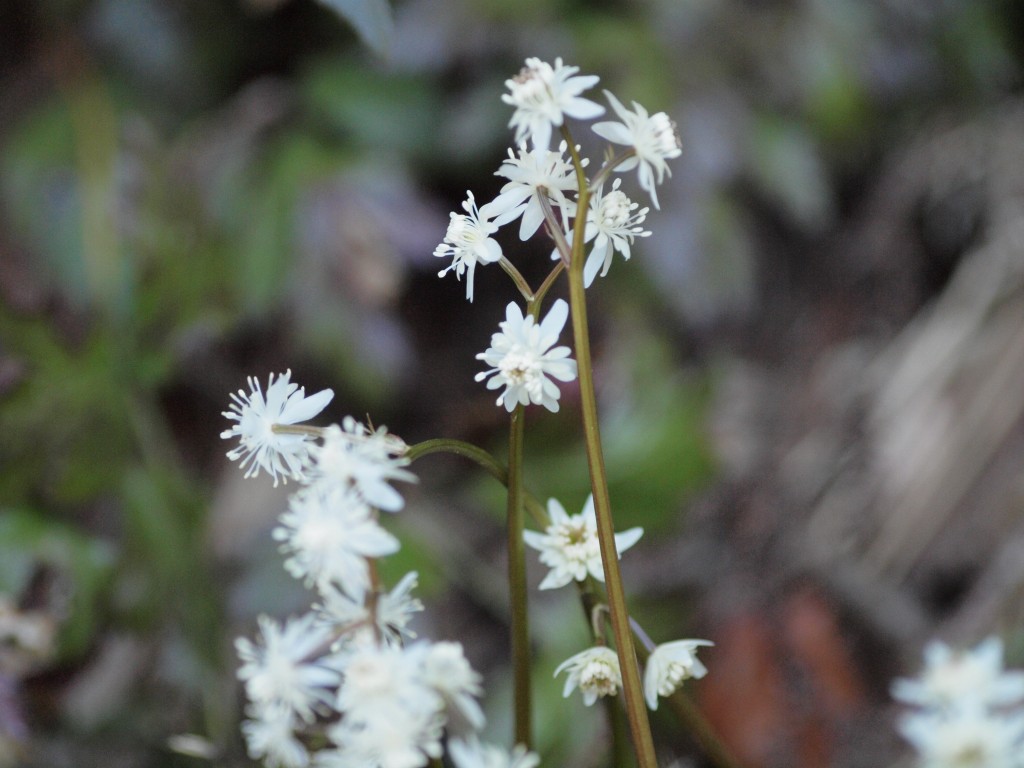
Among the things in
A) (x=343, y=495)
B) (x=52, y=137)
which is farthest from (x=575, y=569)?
(x=52, y=137)

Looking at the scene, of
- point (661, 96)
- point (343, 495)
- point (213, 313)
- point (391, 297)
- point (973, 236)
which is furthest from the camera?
point (973, 236)

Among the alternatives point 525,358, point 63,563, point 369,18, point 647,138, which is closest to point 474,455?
point 525,358

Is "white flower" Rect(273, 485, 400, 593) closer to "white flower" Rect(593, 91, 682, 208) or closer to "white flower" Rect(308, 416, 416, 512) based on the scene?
"white flower" Rect(308, 416, 416, 512)

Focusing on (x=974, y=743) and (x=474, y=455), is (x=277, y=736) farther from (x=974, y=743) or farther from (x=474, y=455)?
(x=974, y=743)

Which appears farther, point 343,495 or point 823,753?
point 823,753

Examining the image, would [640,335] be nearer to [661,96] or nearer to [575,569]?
[661,96]

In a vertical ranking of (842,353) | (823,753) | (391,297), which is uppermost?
(842,353)

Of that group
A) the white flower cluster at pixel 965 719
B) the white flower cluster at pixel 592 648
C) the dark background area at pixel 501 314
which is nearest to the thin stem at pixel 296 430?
the white flower cluster at pixel 592 648
